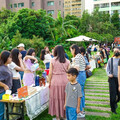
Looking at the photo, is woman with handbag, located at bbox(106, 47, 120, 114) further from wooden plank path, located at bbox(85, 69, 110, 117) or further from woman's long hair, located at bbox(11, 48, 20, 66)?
woman's long hair, located at bbox(11, 48, 20, 66)

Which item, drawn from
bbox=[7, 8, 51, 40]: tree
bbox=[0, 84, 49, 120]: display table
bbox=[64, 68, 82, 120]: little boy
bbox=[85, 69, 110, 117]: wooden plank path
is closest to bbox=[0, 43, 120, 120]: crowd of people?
bbox=[64, 68, 82, 120]: little boy

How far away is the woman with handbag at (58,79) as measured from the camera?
4.62 metres

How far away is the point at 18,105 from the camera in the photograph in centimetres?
Answer: 455

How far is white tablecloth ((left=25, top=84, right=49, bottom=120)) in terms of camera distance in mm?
4490

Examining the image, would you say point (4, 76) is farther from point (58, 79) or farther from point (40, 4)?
point (40, 4)

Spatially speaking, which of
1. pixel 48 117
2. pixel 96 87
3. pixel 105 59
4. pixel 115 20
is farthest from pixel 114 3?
pixel 48 117

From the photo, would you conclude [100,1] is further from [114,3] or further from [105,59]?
[105,59]

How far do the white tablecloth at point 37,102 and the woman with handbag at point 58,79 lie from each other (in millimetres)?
410

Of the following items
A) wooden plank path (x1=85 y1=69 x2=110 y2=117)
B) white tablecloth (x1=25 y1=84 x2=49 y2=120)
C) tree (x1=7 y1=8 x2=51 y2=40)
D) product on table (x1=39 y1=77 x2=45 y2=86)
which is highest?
tree (x1=7 y1=8 x2=51 y2=40)

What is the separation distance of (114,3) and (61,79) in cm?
5836

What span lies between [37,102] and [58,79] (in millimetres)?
857

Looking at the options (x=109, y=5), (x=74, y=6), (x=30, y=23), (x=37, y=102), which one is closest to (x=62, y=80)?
(x=37, y=102)

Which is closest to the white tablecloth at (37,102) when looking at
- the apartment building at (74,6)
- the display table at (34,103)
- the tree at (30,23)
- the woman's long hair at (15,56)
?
the display table at (34,103)

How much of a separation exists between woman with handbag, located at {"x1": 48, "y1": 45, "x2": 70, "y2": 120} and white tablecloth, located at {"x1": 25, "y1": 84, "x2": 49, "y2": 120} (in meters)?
0.41
